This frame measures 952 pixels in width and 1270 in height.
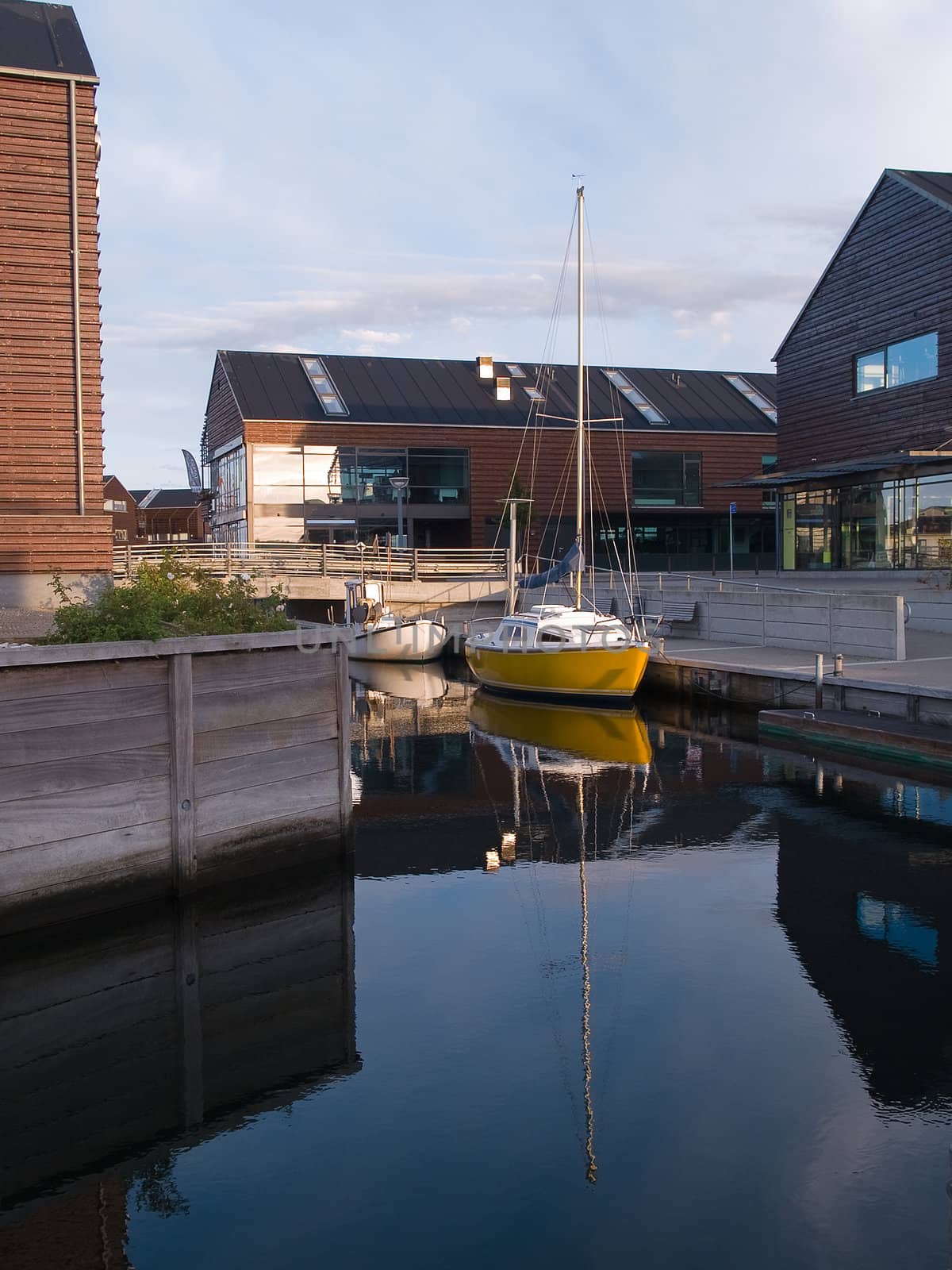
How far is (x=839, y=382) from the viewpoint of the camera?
3581 centimetres

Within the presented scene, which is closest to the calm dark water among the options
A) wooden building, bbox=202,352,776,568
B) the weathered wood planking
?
the weathered wood planking

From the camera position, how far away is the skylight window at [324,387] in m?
49.7

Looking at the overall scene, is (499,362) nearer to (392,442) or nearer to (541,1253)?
(392,442)

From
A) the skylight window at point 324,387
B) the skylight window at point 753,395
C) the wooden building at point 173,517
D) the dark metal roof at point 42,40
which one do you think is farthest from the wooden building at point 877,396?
the wooden building at point 173,517

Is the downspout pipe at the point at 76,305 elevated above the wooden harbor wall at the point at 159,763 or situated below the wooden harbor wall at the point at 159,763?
above

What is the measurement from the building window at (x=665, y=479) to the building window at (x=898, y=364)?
1790 centimetres

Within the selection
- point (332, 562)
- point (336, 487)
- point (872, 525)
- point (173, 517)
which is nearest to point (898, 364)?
point (872, 525)

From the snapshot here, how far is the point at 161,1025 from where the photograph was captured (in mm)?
8867

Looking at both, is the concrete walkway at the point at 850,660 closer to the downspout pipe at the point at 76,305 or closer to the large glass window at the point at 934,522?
the large glass window at the point at 934,522

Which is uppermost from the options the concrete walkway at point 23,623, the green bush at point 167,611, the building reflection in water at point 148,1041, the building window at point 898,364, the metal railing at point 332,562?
the building window at point 898,364

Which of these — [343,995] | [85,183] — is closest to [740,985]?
[343,995]

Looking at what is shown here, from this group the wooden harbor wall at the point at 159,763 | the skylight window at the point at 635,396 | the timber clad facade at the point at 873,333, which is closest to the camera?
the wooden harbor wall at the point at 159,763

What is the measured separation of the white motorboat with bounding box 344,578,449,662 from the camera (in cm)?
3703

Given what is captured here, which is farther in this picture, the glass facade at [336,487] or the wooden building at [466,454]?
the wooden building at [466,454]
